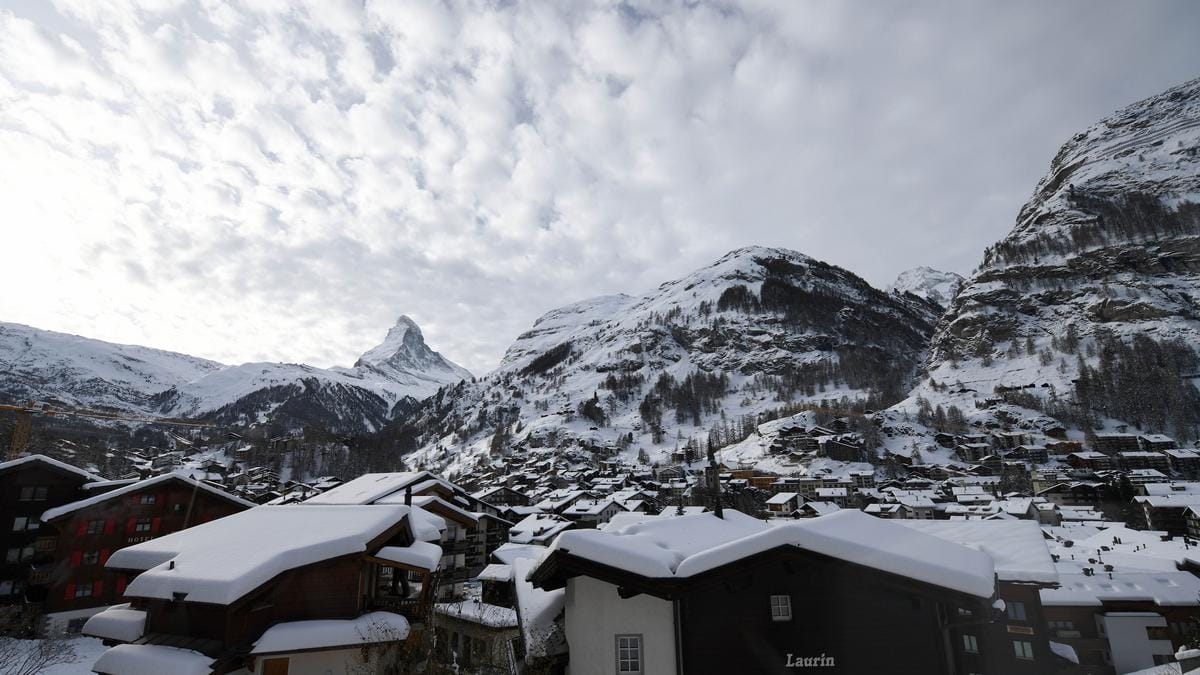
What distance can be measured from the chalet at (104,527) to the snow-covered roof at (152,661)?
76.8 ft

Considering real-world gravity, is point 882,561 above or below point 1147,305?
below

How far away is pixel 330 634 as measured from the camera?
13664mm

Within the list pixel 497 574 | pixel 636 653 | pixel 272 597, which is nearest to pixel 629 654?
pixel 636 653

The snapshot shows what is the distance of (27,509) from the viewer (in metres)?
32.5

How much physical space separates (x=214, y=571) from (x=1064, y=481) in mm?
121997

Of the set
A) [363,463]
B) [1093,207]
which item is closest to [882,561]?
[363,463]

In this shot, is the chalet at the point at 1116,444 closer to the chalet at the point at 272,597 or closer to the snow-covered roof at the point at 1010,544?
the snow-covered roof at the point at 1010,544

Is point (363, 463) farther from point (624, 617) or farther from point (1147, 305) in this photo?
point (1147, 305)

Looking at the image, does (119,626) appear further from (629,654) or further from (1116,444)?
(1116,444)

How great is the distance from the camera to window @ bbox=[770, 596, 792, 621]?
10602 mm

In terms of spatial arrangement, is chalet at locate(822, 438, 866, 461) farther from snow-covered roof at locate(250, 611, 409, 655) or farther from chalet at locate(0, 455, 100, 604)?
chalet at locate(0, 455, 100, 604)

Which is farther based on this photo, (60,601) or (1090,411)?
(1090,411)

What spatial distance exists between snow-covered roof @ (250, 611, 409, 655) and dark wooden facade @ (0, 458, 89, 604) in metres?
29.2

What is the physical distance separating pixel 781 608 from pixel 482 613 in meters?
13.7
